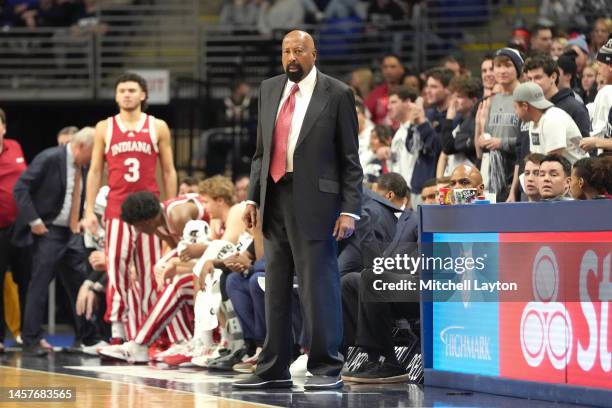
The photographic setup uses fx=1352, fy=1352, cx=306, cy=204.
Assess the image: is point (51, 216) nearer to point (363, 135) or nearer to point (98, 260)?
point (98, 260)

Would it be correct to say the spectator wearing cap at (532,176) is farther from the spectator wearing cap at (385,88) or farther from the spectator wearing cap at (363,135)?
the spectator wearing cap at (385,88)

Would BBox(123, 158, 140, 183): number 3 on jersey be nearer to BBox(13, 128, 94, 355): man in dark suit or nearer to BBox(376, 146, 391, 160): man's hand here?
BBox(13, 128, 94, 355): man in dark suit

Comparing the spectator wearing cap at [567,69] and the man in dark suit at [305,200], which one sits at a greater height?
the spectator wearing cap at [567,69]

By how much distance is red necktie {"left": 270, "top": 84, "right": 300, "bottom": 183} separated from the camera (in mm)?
8281

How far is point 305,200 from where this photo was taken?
8.18m

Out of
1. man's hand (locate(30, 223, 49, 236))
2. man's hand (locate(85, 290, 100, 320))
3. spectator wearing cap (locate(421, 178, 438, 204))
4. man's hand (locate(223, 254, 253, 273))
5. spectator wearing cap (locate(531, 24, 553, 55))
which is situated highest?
spectator wearing cap (locate(531, 24, 553, 55))

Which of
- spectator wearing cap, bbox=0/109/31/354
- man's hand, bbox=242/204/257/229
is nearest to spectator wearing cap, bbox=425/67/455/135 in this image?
spectator wearing cap, bbox=0/109/31/354

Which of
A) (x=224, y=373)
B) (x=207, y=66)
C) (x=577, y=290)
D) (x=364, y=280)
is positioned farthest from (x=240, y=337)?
(x=207, y=66)

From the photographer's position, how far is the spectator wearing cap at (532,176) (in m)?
8.78

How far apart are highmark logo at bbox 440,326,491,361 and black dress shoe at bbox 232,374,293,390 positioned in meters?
1.05

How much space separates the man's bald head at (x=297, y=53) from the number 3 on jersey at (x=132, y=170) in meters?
3.48

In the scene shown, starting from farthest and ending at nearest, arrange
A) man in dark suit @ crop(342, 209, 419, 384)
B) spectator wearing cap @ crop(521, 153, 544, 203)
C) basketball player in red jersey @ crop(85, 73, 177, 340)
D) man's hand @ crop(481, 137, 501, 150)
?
basketball player in red jersey @ crop(85, 73, 177, 340)
man's hand @ crop(481, 137, 501, 150)
man in dark suit @ crop(342, 209, 419, 384)
spectator wearing cap @ crop(521, 153, 544, 203)

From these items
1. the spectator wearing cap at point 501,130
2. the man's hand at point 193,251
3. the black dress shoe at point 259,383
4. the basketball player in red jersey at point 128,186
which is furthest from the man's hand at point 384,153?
the black dress shoe at point 259,383

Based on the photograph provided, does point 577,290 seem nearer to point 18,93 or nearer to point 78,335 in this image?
point 78,335
